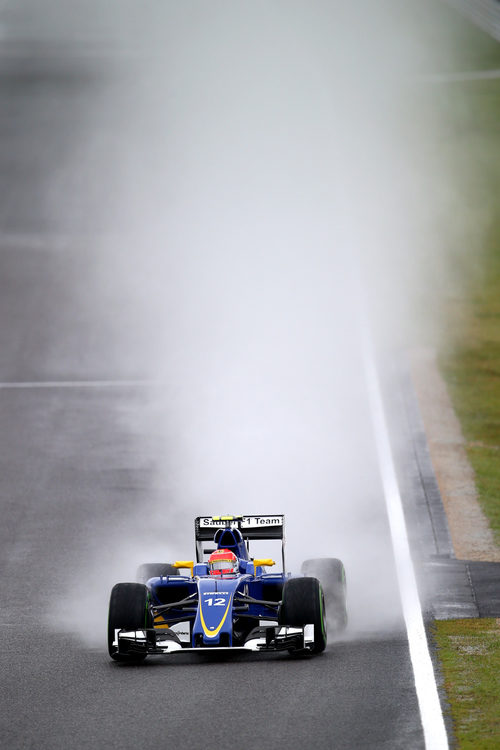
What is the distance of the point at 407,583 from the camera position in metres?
15.1

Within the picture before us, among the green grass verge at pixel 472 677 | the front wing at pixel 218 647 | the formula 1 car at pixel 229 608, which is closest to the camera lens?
the green grass verge at pixel 472 677

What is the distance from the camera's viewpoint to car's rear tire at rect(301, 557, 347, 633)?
Result: 13078 millimetres

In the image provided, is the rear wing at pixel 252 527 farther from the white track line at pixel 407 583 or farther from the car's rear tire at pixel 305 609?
the car's rear tire at pixel 305 609

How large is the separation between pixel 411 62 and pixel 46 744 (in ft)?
137

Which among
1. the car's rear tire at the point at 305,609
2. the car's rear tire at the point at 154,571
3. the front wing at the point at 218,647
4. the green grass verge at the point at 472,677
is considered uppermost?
the car's rear tire at the point at 154,571

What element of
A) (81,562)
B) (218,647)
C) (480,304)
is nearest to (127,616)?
(218,647)

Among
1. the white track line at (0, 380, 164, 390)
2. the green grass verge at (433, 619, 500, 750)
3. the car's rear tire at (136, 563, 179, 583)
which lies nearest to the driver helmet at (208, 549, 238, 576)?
the car's rear tire at (136, 563, 179, 583)

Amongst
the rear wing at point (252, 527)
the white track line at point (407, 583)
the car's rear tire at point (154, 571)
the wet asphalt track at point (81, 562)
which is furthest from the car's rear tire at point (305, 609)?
the car's rear tire at point (154, 571)

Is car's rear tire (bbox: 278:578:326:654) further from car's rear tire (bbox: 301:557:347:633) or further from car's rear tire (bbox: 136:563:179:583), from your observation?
car's rear tire (bbox: 136:563:179:583)

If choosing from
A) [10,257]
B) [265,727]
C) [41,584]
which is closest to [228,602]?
[265,727]

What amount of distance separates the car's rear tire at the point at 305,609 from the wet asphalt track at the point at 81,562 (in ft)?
0.82

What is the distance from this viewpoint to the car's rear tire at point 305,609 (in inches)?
466

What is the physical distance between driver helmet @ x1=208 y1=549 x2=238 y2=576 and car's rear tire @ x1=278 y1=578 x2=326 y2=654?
1019 mm

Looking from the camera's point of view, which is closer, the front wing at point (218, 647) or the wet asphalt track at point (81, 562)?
the wet asphalt track at point (81, 562)
